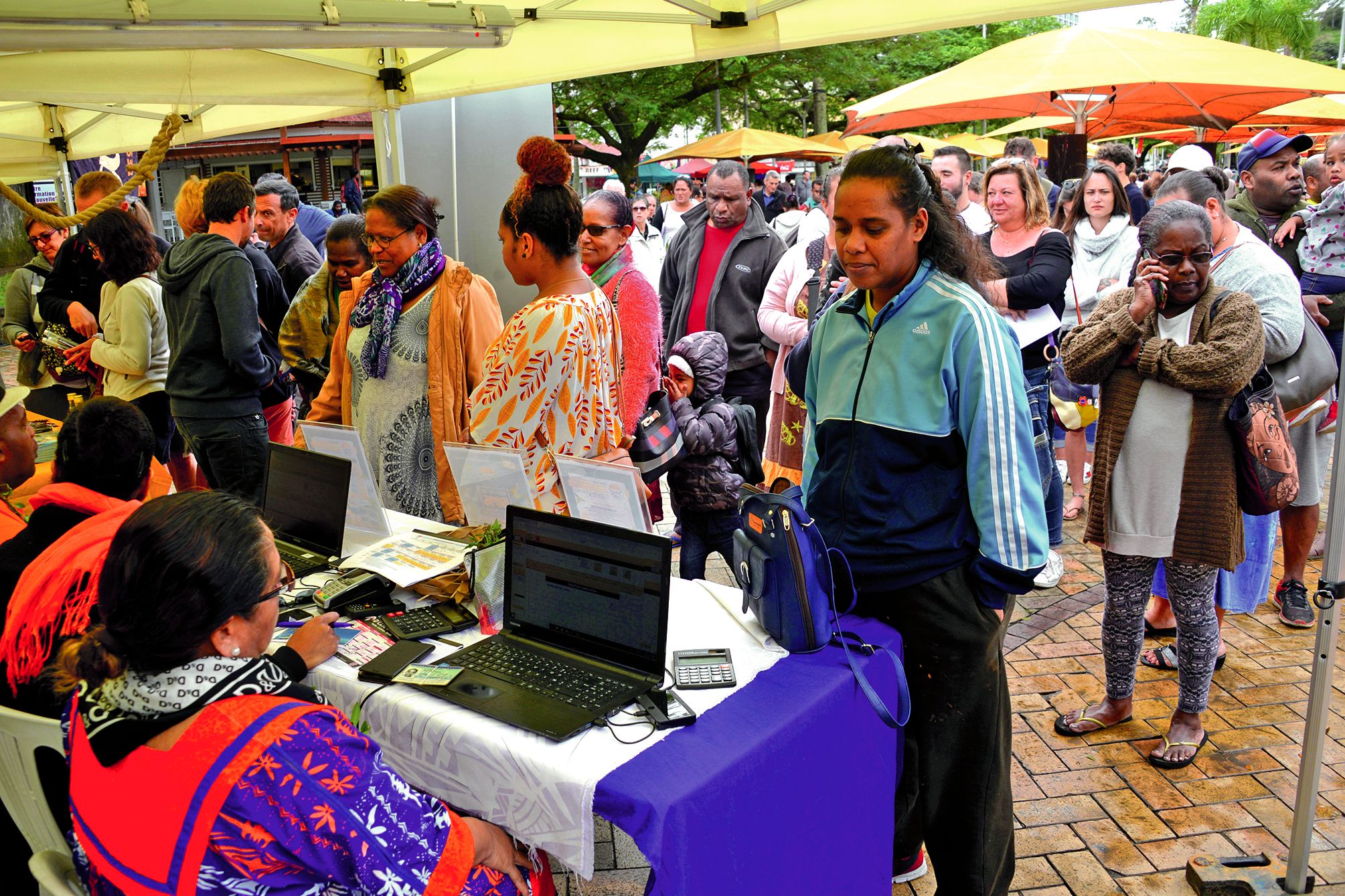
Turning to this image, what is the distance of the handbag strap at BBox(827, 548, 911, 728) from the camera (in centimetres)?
229

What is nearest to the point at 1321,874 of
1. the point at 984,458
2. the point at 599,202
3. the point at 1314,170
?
the point at 984,458

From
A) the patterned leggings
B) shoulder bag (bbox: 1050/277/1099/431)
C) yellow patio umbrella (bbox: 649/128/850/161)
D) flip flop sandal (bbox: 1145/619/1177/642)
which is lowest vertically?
flip flop sandal (bbox: 1145/619/1177/642)

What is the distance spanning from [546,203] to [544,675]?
1461 mm

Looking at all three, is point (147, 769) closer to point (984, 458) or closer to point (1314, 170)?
point (984, 458)

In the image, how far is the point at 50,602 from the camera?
2.20 metres

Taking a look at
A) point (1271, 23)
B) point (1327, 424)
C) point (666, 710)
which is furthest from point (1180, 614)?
point (1271, 23)

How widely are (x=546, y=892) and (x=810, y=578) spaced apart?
2.96 ft

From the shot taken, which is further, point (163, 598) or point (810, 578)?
point (810, 578)

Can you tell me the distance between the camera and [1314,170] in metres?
6.52

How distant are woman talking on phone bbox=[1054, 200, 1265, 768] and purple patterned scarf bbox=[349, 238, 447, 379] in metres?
2.27

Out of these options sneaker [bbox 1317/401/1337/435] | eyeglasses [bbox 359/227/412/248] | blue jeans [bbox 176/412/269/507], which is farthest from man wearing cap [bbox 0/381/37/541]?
sneaker [bbox 1317/401/1337/435]

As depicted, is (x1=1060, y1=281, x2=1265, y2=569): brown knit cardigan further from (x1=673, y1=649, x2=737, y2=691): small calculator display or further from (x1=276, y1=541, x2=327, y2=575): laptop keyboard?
(x1=276, y1=541, x2=327, y2=575): laptop keyboard

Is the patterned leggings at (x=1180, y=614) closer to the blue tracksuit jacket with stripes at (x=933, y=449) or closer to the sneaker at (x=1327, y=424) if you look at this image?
the blue tracksuit jacket with stripes at (x=933, y=449)

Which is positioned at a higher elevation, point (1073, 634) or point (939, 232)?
point (939, 232)
